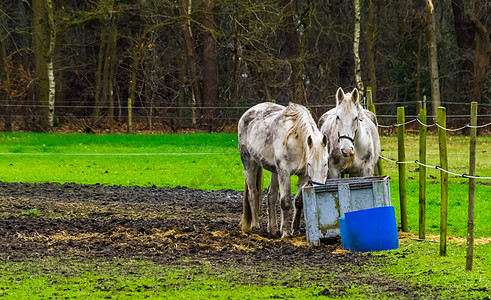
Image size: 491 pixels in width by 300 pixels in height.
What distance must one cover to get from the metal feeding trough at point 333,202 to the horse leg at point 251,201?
1642mm

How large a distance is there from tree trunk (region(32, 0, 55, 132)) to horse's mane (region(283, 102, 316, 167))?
64.9ft

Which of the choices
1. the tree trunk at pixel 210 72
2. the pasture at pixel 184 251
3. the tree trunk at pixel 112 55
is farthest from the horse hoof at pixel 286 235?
the tree trunk at pixel 112 55

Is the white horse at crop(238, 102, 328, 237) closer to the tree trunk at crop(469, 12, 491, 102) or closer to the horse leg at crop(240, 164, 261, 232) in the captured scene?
the horse leg at crop(240, 164, 261, 232)

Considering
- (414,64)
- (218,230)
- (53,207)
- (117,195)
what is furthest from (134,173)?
(414,64)

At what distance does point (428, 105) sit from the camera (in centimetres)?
3362

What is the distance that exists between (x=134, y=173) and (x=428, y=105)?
18.4 meters

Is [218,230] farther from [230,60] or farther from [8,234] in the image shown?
[230,60]

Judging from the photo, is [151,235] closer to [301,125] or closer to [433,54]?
[301,125]

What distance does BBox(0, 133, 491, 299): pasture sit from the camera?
6.76 m

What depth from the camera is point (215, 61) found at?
32.5 m

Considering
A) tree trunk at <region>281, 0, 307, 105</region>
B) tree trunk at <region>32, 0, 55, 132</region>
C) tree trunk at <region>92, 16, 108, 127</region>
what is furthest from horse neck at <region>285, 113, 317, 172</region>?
tree trunk at <region>92, 16, 108, 127</region>

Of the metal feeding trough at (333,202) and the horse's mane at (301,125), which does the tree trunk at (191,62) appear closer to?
the horse's mane at (301,125)

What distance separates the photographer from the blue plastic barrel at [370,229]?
862 centimetres

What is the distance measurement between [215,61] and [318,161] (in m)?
23.9
